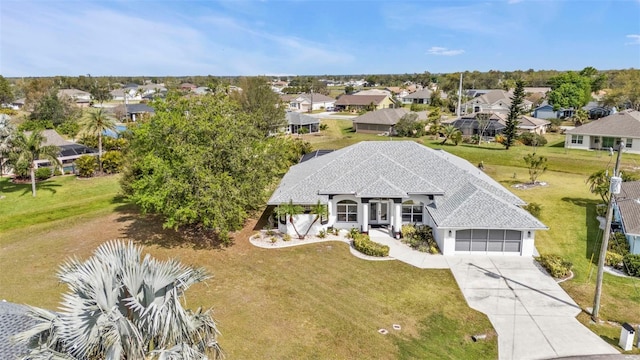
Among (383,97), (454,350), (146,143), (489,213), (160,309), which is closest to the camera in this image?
(160,309)

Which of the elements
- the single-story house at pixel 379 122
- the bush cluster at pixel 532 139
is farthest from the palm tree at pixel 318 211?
the single-story house at pixel 379 122

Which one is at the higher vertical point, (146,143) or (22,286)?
(146,143)

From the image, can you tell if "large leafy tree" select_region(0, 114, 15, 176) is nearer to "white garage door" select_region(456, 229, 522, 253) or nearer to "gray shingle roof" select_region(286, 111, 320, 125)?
"white garage door" select_region(456, 229, 522, 253)

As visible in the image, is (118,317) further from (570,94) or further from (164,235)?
(570,94)

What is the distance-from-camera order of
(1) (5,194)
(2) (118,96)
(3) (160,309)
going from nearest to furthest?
(3) (160,309) < (1) (5,194) < (2) (118,96)

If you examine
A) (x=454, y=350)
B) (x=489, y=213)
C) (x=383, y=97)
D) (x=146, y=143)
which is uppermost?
(x=383, y=97)

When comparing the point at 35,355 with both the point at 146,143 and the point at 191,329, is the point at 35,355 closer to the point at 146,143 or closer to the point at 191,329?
the point at 191,329

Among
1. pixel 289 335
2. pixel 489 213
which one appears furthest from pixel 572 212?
pixel 289 335

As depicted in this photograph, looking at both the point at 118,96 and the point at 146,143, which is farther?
the point at 118,96
